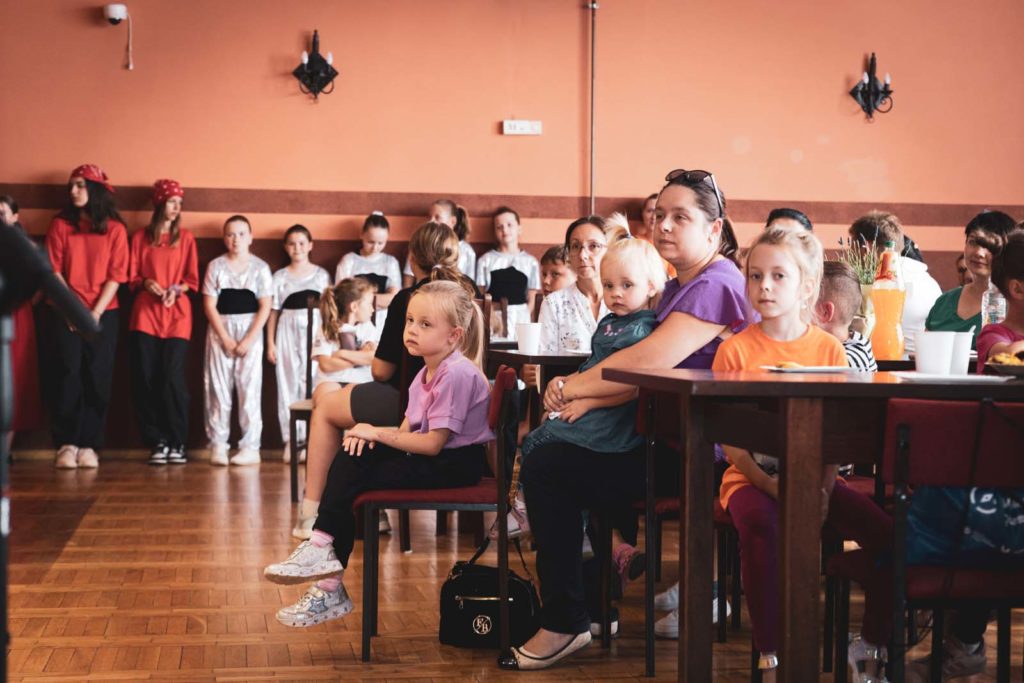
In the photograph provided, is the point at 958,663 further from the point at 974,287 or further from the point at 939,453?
the point at 974,287

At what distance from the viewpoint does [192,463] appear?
22.7 ft

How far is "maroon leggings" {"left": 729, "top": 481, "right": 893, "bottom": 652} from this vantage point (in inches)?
87.4

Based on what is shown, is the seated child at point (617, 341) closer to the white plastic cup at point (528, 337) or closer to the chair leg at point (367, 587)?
the chair leg at point (367, 587)

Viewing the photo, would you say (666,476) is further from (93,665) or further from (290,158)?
(290,158)

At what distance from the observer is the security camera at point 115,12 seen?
6871 millimetres

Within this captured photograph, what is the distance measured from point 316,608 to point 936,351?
159cm

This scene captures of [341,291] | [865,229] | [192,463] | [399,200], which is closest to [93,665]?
[341,291]

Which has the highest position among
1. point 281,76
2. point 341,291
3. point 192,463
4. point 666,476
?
point 281,76

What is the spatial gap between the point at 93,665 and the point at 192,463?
422 cm

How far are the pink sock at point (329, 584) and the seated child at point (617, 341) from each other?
588mm

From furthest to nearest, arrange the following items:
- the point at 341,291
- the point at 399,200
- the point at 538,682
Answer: the point at 399,200 → the point at 341,291 → the point at 538,682

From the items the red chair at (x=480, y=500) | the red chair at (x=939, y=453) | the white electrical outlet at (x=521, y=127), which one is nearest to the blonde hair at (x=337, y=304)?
the red chair at (x=480, y=500)

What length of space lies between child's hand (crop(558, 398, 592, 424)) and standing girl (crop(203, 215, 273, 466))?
4.45 meters

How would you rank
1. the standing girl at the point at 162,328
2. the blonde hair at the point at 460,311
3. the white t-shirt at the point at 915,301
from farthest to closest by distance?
the standing girl at the point at 162,328 < the white t-shirt at the point at 915,301 < the blonde hair at the point at 460,311
